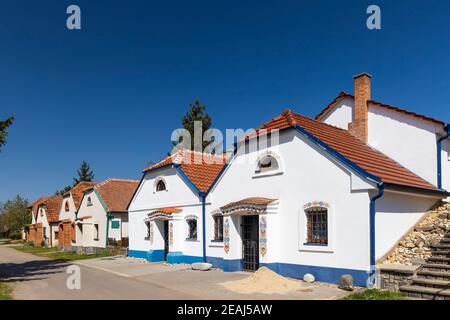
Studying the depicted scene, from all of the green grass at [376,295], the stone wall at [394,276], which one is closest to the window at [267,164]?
the stone wall at [394,276]

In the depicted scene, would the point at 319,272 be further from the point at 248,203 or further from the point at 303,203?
the point at 248,203

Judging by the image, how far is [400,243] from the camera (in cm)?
1303

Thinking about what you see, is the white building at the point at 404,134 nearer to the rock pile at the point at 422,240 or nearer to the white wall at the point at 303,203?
the rock pile at the point at 422,240

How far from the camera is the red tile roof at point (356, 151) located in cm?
1302

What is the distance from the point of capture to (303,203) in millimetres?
13508

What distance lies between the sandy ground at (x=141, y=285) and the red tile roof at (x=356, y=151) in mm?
4169

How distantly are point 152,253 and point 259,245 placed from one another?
8.71 m

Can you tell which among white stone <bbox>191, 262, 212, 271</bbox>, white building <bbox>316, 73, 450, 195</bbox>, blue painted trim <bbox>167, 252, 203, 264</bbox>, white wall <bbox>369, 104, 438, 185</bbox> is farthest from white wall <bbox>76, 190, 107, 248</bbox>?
white wall <bbox>369, 104, 438, 185</bbox>

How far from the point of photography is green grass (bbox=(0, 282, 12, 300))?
11.0 metres

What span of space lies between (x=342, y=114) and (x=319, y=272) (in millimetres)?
8805

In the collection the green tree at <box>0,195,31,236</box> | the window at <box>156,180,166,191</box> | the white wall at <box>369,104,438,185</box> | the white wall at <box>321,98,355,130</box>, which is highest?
the white wall at <box>321,98,355,130</box>

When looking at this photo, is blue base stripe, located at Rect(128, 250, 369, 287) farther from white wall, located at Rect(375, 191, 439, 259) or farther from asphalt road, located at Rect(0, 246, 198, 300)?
asphalt road, located at Rect(0, 246, 198, 300)

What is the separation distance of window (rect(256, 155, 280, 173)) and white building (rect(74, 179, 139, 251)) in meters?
16.4
